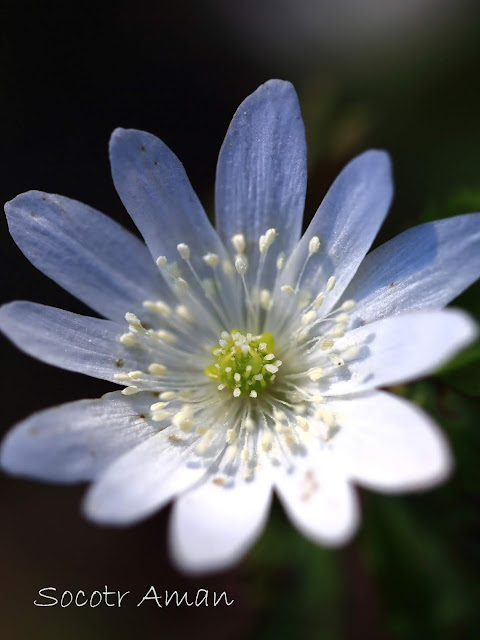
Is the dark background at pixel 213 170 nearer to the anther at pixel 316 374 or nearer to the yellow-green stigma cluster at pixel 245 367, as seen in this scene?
the anther at pixel 316 374

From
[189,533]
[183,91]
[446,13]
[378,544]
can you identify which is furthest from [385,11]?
[189,533]

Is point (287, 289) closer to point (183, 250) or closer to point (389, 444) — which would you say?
point (183, 250)

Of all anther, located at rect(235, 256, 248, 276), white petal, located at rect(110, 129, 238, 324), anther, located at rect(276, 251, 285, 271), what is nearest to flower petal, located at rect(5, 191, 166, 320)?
white petal, located at rect(110, 129, 238, 324)

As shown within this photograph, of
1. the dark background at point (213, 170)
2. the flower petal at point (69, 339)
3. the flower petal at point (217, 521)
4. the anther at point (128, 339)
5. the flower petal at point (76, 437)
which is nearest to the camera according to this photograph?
the flower petal at point (217, 521)

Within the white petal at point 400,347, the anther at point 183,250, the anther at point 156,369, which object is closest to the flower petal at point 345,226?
the white petal at point 400,347

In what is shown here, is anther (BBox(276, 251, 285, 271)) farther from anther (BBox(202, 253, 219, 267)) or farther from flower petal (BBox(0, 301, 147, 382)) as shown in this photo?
flower petal (BBox(0, 301, 147, 382))
